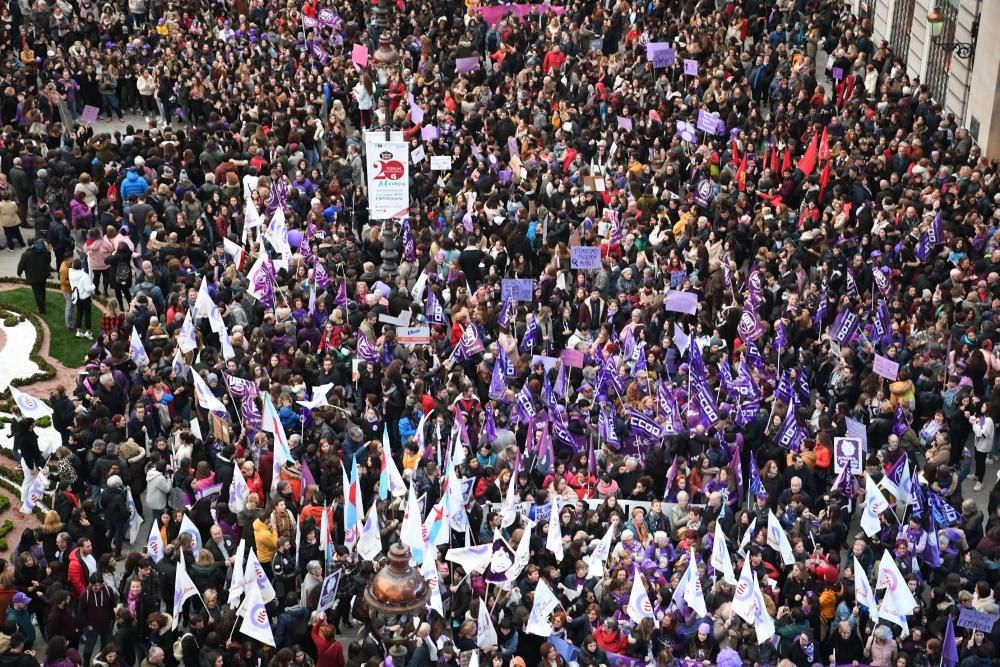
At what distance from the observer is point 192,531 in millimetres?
22234

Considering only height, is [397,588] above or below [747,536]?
above

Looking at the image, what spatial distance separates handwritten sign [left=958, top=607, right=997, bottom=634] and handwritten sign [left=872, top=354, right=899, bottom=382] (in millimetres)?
5086

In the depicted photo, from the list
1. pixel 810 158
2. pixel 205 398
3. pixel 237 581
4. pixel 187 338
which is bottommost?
pixel 237 581

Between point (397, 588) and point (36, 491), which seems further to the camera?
point (36, 491)

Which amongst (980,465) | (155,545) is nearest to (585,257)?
(980,465)

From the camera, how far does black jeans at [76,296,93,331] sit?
3069 cm

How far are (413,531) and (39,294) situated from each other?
41.1 feet

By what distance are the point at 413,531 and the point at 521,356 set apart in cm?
593

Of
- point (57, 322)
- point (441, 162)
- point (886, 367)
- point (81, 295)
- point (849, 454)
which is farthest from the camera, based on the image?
point (441, 162)

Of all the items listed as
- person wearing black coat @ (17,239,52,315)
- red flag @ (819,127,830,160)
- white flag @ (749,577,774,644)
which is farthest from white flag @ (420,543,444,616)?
red flag @ (819,127,830,160)

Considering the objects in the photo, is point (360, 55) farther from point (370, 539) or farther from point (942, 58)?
point (370, 539)

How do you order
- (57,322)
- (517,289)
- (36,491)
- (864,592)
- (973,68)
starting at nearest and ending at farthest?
1. (864,592)
2. (36,491)
3. (517,289)
4. (57,322)
5. (973,68)

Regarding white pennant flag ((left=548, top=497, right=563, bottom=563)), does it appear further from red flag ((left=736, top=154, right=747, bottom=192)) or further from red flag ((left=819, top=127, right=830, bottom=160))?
red flag ((left=819, top=127, right=830, bottom=160))

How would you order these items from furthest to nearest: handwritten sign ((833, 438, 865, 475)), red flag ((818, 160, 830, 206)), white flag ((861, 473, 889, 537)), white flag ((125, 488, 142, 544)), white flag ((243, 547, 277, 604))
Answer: red flag ((818, 160, 830, 206)) → handwritten sign ((833, 438, 865, 475)) → white flag ((125, 488, 142, 544)) → white flag ((861, 473, 889, 537)) → white flag ((243, 547, 277, 604))
